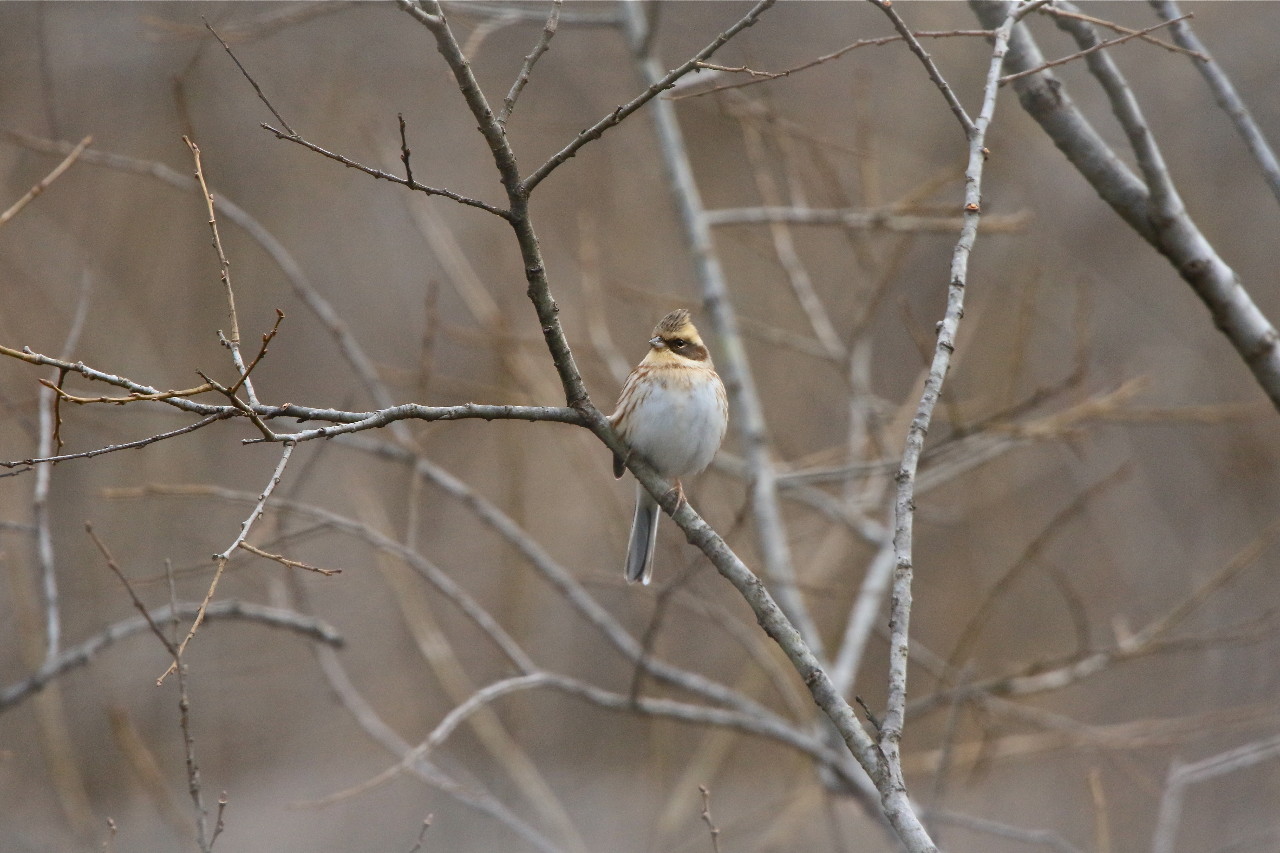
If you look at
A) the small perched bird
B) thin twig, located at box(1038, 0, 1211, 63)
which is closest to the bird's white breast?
the small perched bird

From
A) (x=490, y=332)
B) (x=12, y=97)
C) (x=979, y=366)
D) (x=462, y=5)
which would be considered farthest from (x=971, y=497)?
(x=12, y=97)

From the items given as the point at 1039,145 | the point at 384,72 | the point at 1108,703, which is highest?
the point at 384,72

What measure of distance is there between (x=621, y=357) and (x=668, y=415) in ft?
17.6

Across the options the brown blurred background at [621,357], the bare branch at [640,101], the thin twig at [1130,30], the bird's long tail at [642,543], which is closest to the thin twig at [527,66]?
the bare branch at [640,101]

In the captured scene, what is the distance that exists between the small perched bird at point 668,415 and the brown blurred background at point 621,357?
15.2 feet

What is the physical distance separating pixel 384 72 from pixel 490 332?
6.78 meters

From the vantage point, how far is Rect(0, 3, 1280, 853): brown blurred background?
33.4ft

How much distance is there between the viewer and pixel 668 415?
4.55 m

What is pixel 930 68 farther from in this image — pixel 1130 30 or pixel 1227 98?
pixel 1227 98

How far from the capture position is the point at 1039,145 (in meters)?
10.8

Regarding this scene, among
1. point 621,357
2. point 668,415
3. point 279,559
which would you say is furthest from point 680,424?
point 621,357

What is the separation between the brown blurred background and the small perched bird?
463cm

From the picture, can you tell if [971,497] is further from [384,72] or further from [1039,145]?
[384,72]

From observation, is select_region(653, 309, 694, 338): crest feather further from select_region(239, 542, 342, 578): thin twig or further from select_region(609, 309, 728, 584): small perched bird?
select_region(239, 542, 342, 578): thin twig
